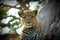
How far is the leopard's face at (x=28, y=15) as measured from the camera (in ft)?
6.48

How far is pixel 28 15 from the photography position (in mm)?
2010

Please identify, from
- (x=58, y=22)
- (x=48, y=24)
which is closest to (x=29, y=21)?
(x=48, y=24)

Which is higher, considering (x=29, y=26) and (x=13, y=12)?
(x=13, y=12)

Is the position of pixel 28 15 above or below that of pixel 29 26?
above

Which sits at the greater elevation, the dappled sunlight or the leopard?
the dappled sunlight

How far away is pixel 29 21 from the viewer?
77.7 inches

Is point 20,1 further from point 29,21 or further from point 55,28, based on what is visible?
point 55,28

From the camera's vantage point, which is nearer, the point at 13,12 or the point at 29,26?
the point at 29,26

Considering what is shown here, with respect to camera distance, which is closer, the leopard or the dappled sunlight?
the leopard

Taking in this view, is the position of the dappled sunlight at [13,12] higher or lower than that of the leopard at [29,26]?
higher

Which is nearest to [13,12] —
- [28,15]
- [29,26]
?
[28,15]

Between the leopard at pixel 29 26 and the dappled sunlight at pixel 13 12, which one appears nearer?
the leopard at pixel 29 26

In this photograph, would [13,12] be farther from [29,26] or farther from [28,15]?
Answer: [29,26]

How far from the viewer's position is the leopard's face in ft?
6.48
